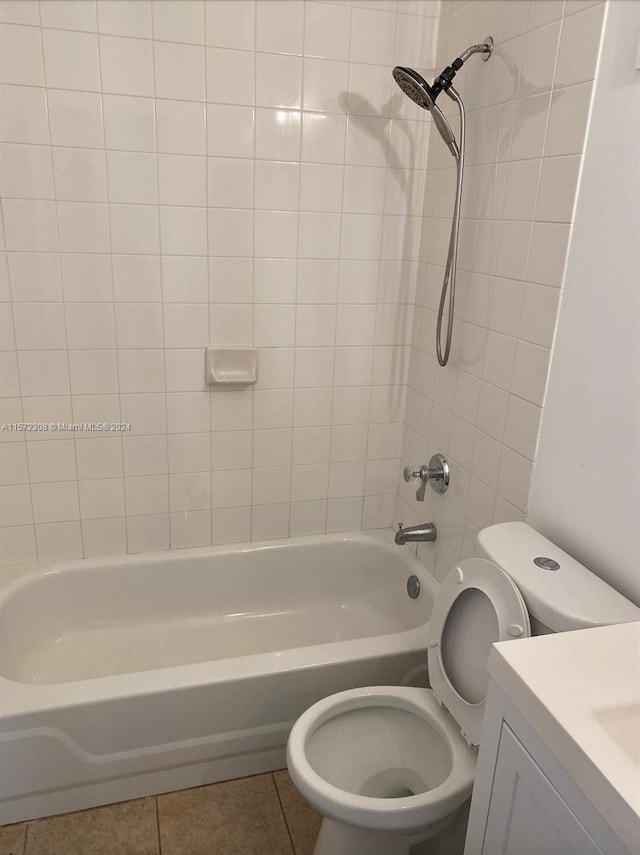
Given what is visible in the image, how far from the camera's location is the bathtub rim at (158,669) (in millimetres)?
1652

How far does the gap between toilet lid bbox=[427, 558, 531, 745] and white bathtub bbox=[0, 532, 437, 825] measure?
0.28 m

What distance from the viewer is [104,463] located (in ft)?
7.16

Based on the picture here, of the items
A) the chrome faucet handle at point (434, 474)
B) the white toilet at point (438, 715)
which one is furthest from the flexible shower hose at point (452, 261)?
the white toilet at point (438, 715)

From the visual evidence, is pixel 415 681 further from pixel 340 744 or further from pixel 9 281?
pixel 9 281

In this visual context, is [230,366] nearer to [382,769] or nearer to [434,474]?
[434,474]

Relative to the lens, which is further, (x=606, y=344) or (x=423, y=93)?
(x=423, y=93)

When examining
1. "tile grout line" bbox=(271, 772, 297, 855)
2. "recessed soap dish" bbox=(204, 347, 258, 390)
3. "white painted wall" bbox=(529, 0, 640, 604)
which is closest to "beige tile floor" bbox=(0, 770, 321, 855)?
"tile grout line" bbox=(271, 772, 297, 855)

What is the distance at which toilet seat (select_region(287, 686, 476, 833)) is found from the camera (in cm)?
133

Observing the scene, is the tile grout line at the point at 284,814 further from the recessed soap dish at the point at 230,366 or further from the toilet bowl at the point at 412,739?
the recessed soap dish at the point at 230,366

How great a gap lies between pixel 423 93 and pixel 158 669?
5.77ft

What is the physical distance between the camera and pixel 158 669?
181 cm

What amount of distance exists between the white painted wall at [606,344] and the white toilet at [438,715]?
0.10 meters

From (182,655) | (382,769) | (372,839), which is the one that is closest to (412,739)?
(382,769)

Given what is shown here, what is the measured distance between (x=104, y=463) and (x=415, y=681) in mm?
1246
